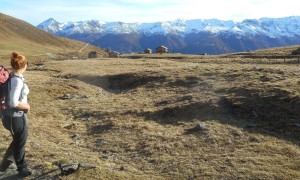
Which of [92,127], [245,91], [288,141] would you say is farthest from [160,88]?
[288,141]

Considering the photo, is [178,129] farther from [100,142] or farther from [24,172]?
[24,172]

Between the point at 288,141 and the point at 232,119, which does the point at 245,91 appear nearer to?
the point at 232,119

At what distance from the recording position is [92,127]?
19.7 metres

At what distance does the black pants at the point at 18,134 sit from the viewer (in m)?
11.4

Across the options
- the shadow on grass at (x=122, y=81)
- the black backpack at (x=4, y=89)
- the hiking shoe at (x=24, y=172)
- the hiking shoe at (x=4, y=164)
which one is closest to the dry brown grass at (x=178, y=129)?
the hiking shoe at (x=24, y=172)

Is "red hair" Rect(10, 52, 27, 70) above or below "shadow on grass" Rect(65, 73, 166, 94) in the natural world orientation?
above

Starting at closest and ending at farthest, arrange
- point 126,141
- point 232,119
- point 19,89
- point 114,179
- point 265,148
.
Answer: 1. point 19,89
2. point 114,179
3. point 265,148
4. point 126,141
5. point 232,119

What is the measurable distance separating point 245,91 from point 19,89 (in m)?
15.4

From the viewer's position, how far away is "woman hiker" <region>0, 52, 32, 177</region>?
10.9m

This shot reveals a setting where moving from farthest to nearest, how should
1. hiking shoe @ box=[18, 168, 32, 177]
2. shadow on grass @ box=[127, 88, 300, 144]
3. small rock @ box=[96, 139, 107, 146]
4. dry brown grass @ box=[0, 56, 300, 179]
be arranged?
shadow on grass @ box=[127, 88, 300, 144] < small rock @ box=[96, 139, 107, 146] < dry brown grass @ box=[0, 56, 300, 179] < hiking shoe @ box=[18, 168, 32, 177]

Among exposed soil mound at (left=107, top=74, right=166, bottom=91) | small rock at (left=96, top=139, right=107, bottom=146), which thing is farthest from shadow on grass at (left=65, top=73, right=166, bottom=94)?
small rock at (left=96, top=139, right=107, bottom=146)

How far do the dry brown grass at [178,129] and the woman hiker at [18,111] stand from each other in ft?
4.03

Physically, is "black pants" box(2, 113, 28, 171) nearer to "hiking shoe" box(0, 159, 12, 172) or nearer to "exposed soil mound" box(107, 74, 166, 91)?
"hiking shoe" box(0, 159, 12, 172)

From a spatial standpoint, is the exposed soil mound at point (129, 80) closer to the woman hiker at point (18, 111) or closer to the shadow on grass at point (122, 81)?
the shadow on grass at point (122, 81)
